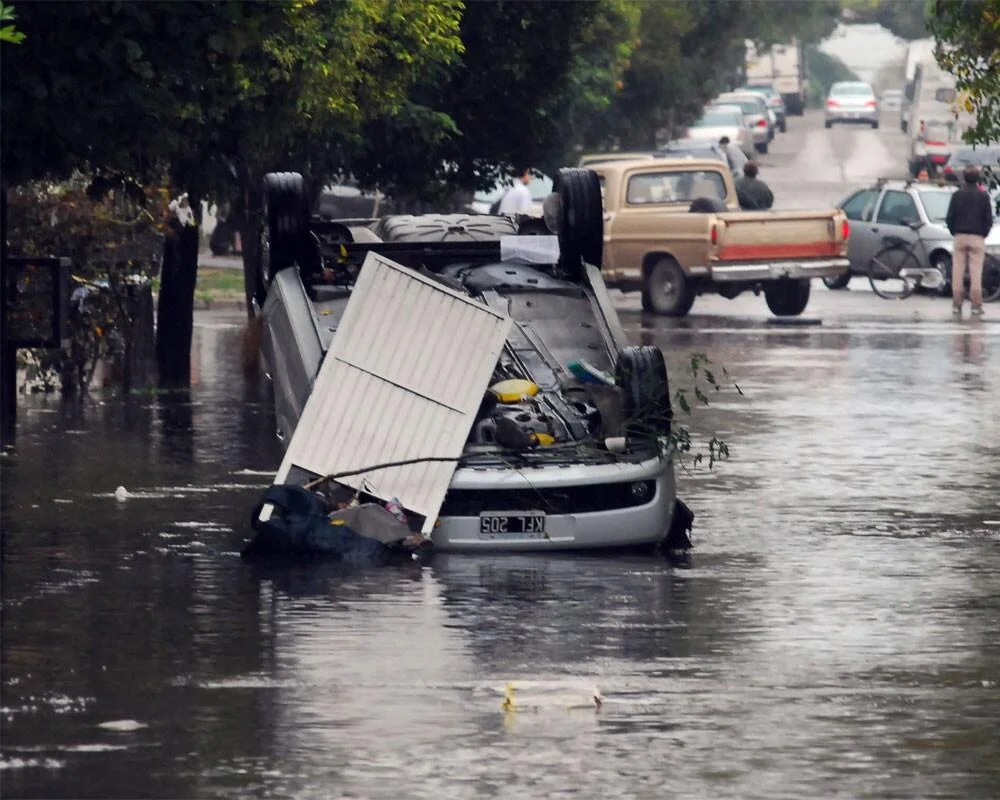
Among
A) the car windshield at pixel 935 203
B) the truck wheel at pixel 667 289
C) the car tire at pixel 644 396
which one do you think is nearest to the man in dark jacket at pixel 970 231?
the truck wheel at pixel 667 289

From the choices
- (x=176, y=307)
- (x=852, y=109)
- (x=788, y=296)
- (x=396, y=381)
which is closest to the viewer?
(x=396, y=381)

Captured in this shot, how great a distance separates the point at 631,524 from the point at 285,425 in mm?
2340

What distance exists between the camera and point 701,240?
102ft

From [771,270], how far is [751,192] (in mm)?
3092

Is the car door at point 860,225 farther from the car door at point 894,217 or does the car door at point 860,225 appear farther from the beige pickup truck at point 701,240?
the beige pickup truck at point 701,240

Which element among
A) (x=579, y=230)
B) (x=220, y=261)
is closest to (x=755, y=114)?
(x=220, y=261)

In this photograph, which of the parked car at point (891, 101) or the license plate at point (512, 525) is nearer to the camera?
the license plate at point (512, 525)

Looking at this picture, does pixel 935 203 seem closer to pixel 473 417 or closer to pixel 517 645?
pixel 473 417

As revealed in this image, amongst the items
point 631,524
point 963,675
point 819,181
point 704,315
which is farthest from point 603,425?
point 819,181

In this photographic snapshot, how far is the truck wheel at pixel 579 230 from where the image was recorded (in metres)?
15.0

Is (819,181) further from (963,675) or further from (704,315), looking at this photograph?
(963,675)

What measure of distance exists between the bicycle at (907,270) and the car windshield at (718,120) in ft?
112

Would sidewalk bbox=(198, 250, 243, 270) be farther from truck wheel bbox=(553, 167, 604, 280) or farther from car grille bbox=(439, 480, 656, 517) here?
car grille bbox=(439, 480, 656, 517)

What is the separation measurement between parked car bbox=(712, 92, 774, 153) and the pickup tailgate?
1687 inches
